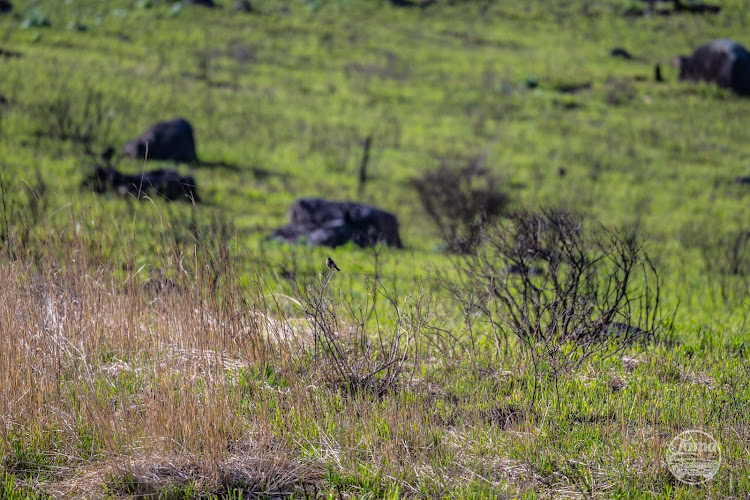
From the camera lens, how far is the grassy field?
3.69 m

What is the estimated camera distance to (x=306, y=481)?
3551 millimetres

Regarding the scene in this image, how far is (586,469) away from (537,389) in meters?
0.91

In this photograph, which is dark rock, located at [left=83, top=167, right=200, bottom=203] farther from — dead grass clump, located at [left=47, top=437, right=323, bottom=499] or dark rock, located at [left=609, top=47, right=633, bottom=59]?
dark rock, located at [left=609, top=47, right=633, bottom=59]

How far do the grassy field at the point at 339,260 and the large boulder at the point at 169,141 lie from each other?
0.56 m

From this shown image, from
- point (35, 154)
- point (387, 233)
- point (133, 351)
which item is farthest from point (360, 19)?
point (133, 351)

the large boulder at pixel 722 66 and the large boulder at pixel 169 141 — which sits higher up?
the large boulder at pixel 722 66

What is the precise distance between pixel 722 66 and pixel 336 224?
24225 millimetres

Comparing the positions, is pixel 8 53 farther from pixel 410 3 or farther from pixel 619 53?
pixel 410 3

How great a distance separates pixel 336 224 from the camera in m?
12.2

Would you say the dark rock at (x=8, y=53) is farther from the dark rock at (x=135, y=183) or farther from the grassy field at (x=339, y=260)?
the dark rock at (x=135, y=183)

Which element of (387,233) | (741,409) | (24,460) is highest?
(741,409)

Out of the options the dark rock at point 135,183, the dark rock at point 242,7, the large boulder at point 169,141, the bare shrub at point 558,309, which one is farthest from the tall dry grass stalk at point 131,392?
the dark rock at point 242,7

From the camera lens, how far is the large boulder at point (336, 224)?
12070 mm

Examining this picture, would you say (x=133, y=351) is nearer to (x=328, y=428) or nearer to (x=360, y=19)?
(x=328, y=428)
